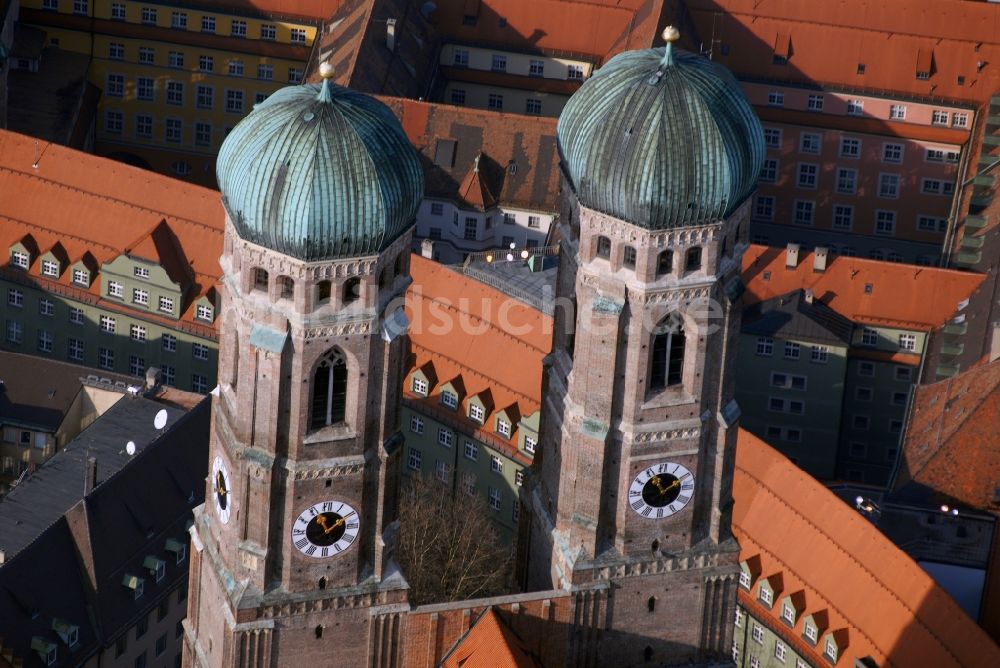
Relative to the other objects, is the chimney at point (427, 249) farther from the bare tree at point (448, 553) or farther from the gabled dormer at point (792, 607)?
the gabled dormer at point (792, 607)

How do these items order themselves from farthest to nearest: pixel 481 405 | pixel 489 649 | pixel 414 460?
pixel 414 460, pixel 481 405, pixel 489 649

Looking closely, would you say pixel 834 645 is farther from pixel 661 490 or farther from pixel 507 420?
pixel 661 490

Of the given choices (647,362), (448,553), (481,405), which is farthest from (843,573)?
(647,362)

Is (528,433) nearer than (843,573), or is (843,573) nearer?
(843,573)

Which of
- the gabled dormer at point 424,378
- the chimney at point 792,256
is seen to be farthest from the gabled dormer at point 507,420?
the chimney at point 792,256

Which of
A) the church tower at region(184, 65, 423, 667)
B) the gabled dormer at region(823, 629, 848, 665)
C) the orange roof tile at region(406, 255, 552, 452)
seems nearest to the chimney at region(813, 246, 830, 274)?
the orange roof tile at region(406, 255, 552, 452)

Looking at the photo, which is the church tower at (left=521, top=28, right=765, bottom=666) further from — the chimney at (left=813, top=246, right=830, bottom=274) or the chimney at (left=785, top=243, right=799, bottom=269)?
the chimney at (left=813, top=246, right=830, bottom=274)

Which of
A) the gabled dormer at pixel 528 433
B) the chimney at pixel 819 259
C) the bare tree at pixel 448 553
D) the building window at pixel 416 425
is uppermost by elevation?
the chimney at pixel 819 259
